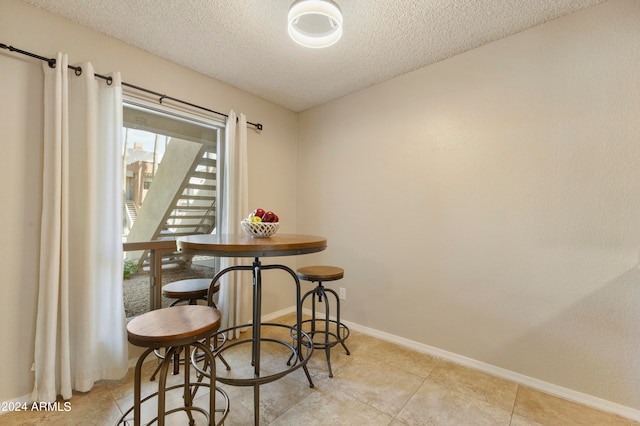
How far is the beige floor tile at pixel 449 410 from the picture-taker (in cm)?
157

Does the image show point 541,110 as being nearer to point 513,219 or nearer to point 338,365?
point 513,219

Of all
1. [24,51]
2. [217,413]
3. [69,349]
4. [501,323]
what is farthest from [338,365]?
[24,51]

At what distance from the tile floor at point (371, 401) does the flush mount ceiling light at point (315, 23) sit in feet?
7.31

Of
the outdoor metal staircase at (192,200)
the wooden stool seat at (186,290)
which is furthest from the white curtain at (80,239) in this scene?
the outdoor metal staircase at (192,200)

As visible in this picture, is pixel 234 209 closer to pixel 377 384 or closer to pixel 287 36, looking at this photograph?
pixel 287 36

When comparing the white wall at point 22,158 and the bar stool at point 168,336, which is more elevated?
the white wall at point 22,158

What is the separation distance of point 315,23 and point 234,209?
171 cm

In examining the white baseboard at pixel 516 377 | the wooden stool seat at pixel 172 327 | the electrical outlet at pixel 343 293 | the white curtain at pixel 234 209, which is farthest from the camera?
the electrical outlet at pixel 343 293

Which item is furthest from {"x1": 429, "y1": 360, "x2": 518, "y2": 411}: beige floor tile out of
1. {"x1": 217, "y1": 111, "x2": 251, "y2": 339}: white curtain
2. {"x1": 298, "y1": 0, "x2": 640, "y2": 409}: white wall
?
{"x1": 217, "y1": 111, "x2": 251, "y2": 339}: white curtain

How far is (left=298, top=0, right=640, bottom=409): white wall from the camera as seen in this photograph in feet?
5.44

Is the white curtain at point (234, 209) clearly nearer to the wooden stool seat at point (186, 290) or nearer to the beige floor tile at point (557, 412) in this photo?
the wooden stool seat at point (186, 290)

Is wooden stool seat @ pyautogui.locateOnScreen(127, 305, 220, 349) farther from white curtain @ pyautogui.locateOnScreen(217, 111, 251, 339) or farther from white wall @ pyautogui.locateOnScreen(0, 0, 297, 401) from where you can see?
white curtain @ pyautogui.locateOnScreen(217, 111, 251, 339)

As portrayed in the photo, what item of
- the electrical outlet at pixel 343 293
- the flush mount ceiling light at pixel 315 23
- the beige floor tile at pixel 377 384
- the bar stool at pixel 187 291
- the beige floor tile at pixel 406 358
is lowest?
the beige floor tile at pixel 406 358

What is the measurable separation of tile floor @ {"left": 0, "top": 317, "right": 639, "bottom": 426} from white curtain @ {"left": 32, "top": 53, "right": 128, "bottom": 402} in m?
0.21
